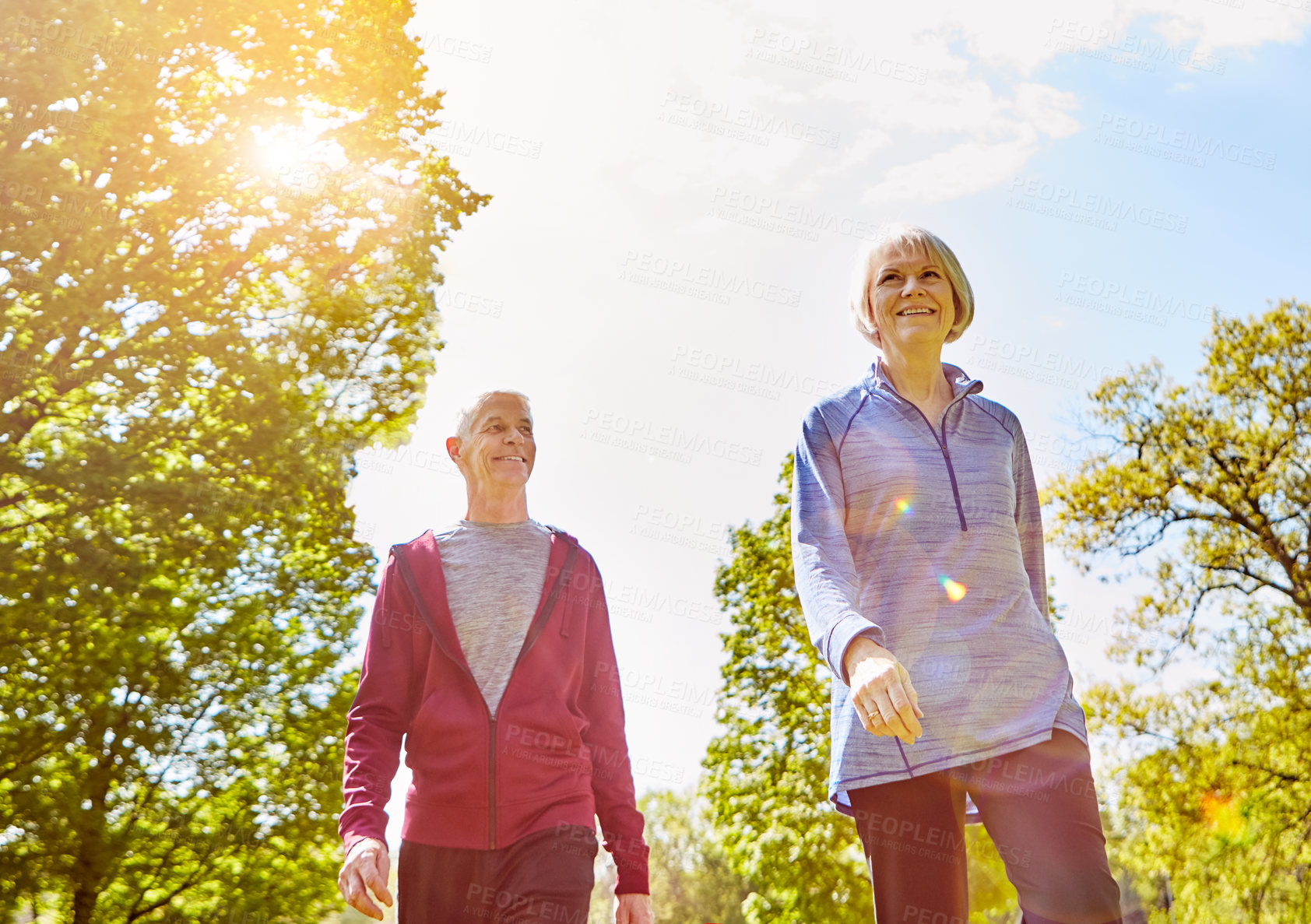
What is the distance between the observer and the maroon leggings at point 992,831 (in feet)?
7.75

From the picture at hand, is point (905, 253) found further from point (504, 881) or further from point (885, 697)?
point (504, 881)

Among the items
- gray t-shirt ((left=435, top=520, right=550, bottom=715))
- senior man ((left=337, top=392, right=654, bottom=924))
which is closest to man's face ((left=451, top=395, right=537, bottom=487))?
senior man ((left=337, top=392, right=654, bottom=924))

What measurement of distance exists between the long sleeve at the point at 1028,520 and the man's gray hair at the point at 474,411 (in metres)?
1.76

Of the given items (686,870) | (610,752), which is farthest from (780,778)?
(686,870)

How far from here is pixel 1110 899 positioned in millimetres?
2301

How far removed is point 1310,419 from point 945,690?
828 inches

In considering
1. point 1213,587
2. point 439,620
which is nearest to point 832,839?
point 1213,587

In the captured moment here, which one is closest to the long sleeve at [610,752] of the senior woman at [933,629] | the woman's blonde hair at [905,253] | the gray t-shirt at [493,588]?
the gray t-shirt at [493,588]

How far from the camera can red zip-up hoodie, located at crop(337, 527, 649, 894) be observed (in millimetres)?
3344

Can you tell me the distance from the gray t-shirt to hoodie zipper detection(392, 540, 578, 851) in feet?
0.07

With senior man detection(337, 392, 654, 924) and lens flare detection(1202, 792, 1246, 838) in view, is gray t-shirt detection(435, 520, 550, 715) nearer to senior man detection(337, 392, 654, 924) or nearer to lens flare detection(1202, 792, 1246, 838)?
senior man detection(337, 392, 654, 924)

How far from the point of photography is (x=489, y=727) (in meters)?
3.41

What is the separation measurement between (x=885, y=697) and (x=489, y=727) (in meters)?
1.58

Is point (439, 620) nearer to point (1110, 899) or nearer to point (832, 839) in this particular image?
point (1110, 899)
